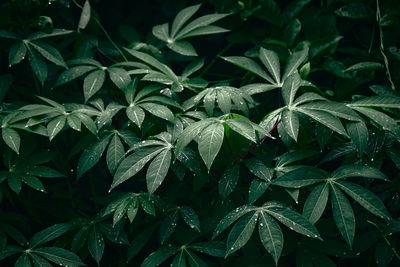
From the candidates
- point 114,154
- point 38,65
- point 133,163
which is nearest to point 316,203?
point 133,163

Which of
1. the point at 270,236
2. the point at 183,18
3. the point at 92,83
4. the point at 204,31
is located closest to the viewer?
the point at 270,236

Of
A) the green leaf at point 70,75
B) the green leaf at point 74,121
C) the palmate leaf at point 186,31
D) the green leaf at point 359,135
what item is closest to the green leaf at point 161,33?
the palmate leaf at point 186,31

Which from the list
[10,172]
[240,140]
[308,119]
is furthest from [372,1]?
[10,172]

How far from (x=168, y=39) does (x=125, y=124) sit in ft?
1.87

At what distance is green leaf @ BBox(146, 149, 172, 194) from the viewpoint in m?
1.44

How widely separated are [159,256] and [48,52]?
38.5 inches

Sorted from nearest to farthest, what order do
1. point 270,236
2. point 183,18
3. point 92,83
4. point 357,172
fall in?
point 270,236, point 357,172, point 92,83, point 183,18

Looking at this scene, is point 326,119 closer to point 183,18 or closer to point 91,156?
point 91,156

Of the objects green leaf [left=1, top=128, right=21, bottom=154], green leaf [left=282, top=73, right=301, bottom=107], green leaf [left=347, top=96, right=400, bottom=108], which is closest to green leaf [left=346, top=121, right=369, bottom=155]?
green leaf [left=347, top=96, right=400, bottom=108]

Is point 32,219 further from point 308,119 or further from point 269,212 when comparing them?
point 308,119

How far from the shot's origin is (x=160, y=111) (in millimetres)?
1623

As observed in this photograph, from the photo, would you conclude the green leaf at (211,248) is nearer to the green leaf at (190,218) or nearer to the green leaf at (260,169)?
the green leaf at (190,218)

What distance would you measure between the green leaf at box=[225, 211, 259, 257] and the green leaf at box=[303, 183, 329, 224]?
16 centimetres

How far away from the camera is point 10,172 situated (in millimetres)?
1655
